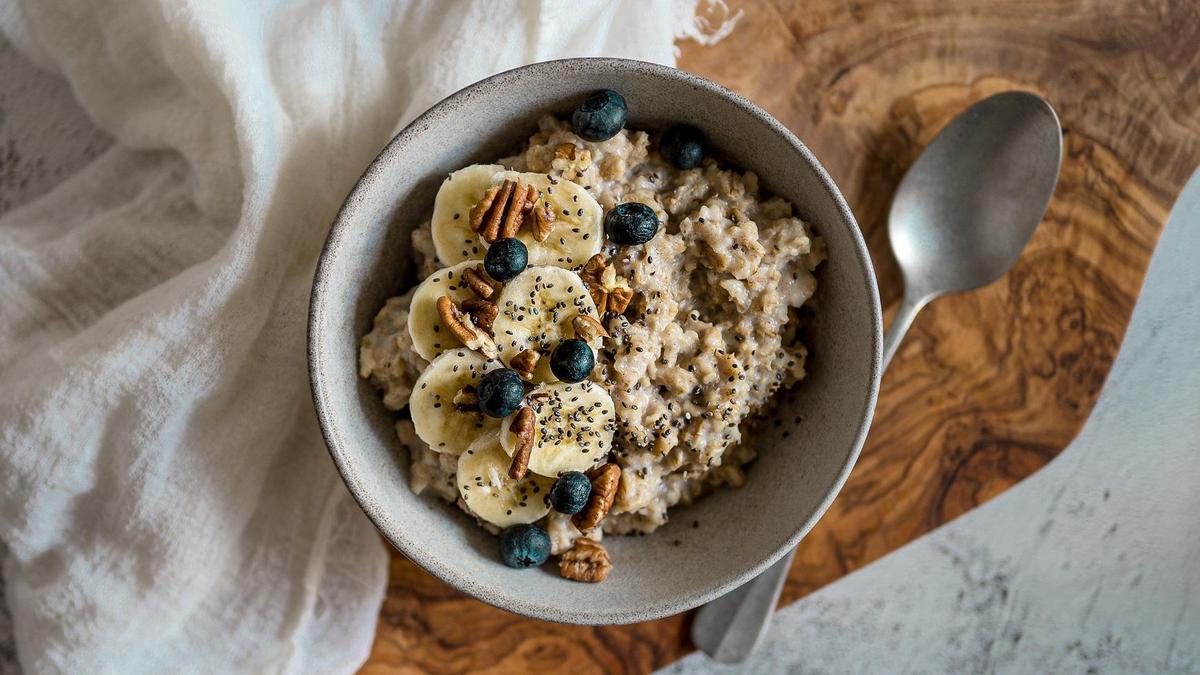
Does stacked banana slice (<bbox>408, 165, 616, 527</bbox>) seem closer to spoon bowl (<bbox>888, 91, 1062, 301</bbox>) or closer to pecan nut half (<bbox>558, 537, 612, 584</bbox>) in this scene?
pecan nut half (<bbox>558, 537, 612, 584</bbox>)

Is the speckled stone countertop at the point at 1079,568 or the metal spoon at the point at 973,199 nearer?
the metal spoon at the point at 973,199

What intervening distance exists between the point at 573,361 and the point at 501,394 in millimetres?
117

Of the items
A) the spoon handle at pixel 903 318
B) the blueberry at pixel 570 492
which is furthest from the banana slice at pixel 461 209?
the spoon handle at pixel 903 318

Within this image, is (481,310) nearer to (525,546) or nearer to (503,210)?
(503,210)

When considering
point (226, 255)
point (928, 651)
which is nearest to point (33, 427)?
point (226, 255)

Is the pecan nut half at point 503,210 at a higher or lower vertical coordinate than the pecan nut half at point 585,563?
higher

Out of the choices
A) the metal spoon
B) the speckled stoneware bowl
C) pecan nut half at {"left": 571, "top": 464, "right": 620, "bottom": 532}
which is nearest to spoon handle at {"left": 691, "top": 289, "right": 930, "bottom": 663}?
the metal spoon

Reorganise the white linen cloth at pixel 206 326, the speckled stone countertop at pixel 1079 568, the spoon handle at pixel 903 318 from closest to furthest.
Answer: the white linen cloth at pixel 206 326
the spoon handle at pixel 903 318
the speckled stone countertop at pixel 1079 568

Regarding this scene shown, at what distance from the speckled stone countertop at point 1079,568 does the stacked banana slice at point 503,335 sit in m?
0.98

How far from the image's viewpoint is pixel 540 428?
1518mm

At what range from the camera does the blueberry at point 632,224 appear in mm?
1487

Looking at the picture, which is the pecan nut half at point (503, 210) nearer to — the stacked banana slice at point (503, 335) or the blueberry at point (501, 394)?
the stacked banana slice at point (503, 335)

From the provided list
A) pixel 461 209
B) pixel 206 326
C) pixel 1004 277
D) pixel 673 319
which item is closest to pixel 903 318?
pixel 1004 277

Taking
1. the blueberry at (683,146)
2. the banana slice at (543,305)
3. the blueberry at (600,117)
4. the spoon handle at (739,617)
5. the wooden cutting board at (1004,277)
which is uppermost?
the blueberry at (600,117)
